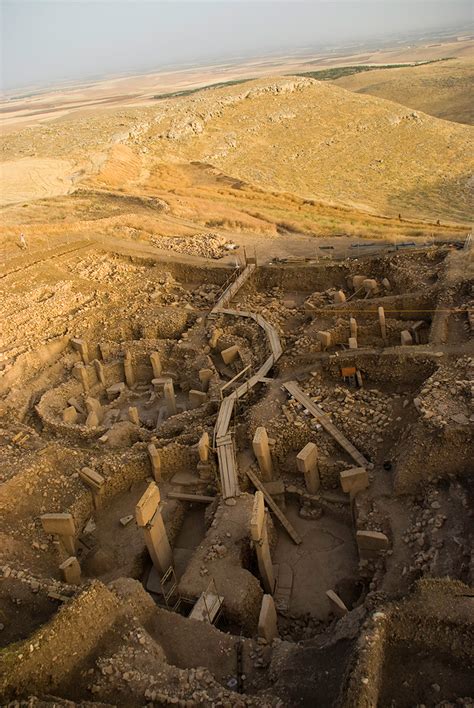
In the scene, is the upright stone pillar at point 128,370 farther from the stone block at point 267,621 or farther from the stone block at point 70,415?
the stone block at point 267,621

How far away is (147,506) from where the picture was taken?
9.55 m

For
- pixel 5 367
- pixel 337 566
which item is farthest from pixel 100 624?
pixel 5 367

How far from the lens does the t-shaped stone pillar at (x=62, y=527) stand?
34.1 feet

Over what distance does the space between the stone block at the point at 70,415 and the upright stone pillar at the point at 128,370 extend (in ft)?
7.55

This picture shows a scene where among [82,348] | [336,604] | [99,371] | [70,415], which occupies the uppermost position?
[82,348]

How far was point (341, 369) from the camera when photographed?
14.2 metres

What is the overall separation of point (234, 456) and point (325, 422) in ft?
7.15

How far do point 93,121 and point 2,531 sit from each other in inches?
1557

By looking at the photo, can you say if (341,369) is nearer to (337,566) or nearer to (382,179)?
(337,566)

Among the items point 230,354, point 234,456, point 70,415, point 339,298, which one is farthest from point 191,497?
point 339,298

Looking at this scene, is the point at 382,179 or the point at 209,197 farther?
the point at 382,179

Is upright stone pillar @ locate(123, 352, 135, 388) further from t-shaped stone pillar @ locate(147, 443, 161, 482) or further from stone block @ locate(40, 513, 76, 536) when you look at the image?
stone block @ locate(40, 513, 76, 536)

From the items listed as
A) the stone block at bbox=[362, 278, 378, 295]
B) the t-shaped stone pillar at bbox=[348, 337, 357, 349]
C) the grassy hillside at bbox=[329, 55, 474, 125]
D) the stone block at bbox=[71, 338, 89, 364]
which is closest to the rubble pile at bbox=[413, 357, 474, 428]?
the t-shaped stone pillar at bbox=[348, 337, 357, 349]

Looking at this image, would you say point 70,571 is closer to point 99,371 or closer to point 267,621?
point 267,621
